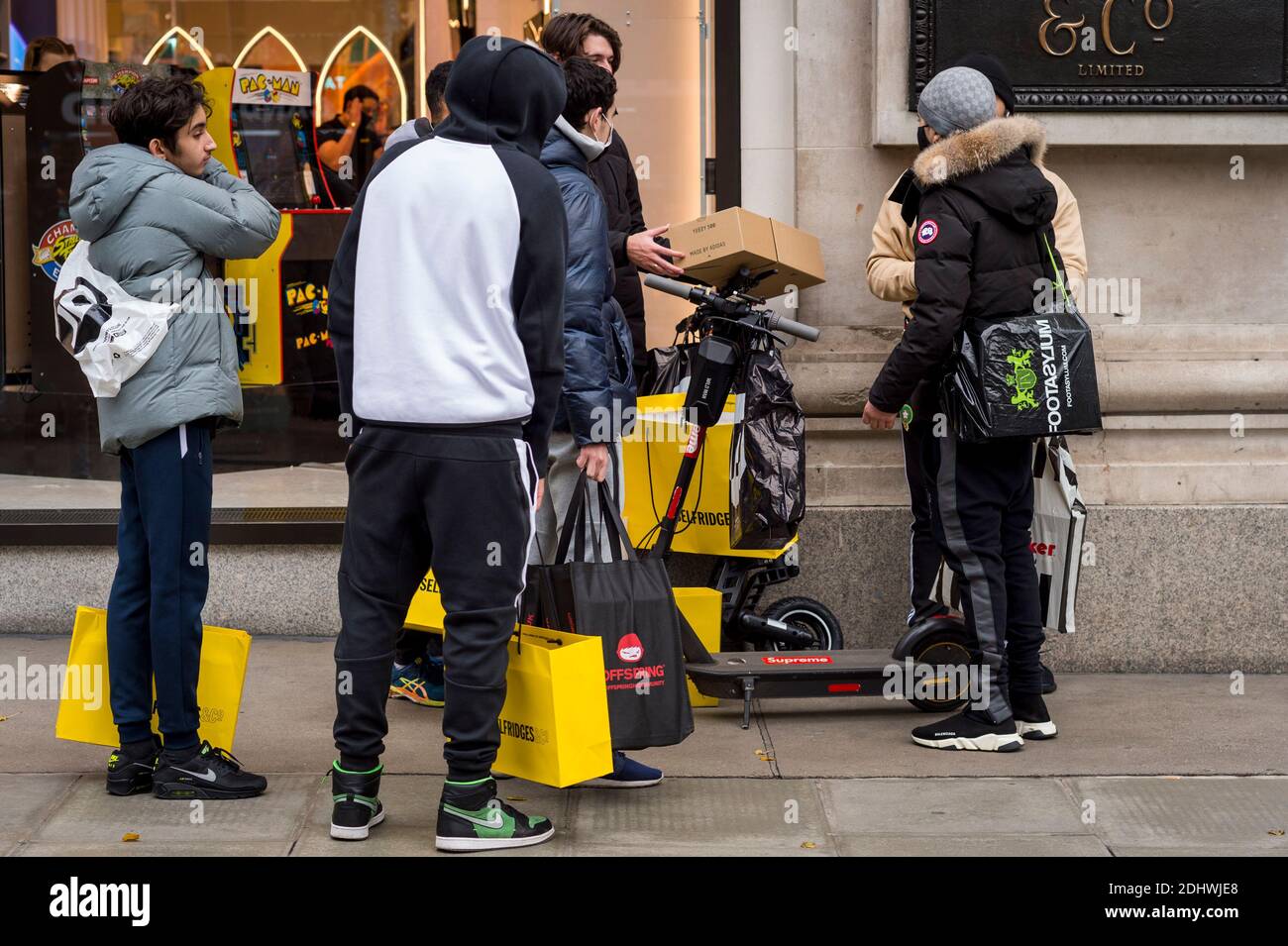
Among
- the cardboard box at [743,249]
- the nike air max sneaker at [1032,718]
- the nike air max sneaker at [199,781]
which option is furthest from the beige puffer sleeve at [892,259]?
the nike air max sneaker at [199,781]

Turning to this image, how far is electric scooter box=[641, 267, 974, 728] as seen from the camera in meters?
5.28

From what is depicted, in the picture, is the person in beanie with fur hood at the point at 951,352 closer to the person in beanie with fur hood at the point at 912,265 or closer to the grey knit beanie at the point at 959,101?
the grey knit beanie at the point at 959,101

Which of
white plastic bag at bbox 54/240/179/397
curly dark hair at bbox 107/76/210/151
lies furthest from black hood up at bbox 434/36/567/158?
white plastic bag at bbox 54/240/179/397

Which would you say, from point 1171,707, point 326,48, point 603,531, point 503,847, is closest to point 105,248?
point 603,531

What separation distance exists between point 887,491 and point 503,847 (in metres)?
2.67

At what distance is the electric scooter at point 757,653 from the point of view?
528 centimetres

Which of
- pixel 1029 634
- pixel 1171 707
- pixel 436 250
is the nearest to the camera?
pixel 436 250

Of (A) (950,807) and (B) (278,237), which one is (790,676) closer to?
(A) (950,807)

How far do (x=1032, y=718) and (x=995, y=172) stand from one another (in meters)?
1.74

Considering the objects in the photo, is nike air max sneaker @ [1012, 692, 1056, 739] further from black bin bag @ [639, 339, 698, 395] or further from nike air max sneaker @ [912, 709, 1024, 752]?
black bin bag @ [639, 339, 698, 395]

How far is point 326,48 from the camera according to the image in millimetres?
8422

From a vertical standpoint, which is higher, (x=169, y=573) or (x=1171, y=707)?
(x=169, y=573)

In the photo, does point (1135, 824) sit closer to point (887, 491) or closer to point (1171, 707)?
point (1171, 707)

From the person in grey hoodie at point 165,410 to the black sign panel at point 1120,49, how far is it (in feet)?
9.59
